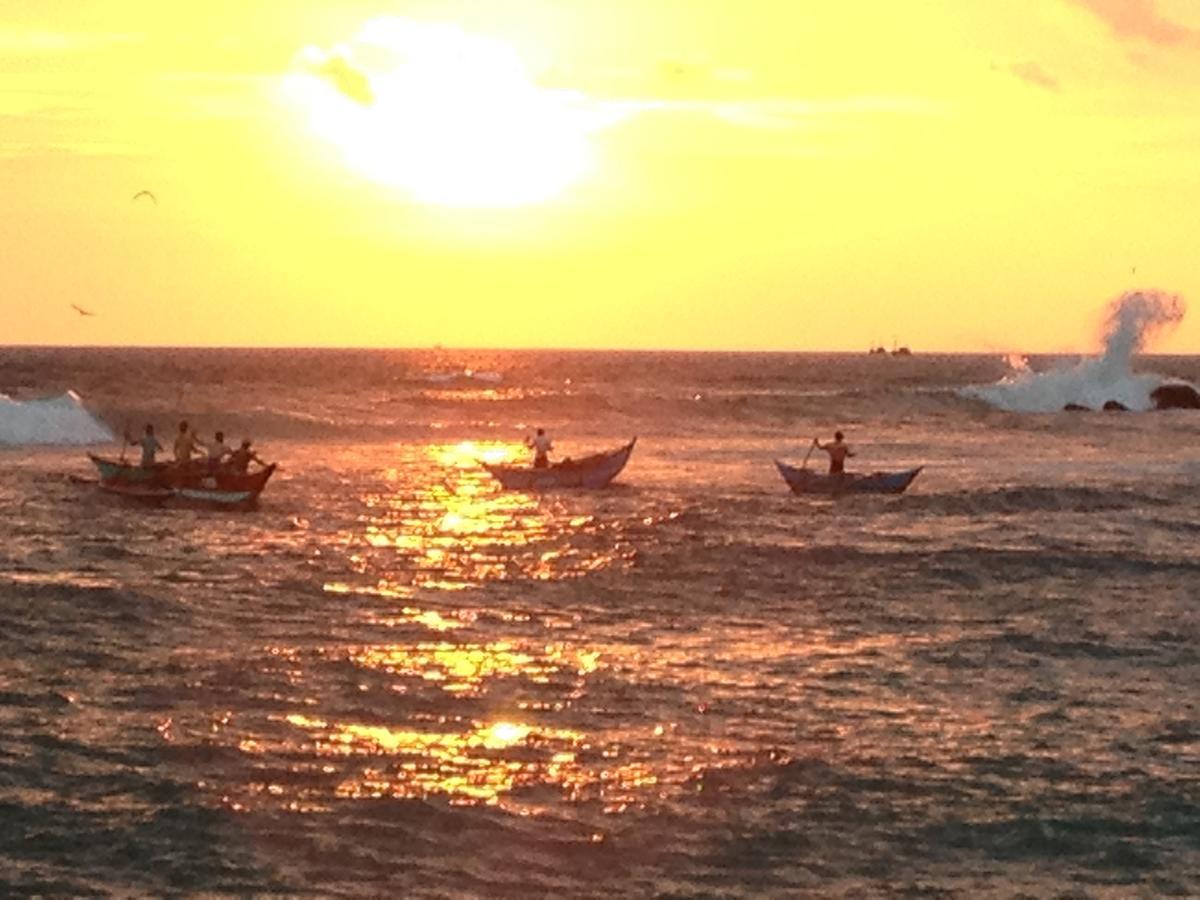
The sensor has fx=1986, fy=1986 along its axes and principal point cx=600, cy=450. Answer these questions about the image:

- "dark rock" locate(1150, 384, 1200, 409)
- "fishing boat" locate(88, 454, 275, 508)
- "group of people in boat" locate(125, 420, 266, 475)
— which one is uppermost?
"dark rock" locate(1150, 384, 1200, 409)

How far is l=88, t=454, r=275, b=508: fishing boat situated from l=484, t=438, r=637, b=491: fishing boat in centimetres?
847

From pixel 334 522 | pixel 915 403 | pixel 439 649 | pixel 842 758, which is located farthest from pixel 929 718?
pixel 915 403

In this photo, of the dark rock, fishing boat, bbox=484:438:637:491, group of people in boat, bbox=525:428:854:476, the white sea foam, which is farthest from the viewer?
the dark rock

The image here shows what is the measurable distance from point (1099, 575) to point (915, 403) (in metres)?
78.6

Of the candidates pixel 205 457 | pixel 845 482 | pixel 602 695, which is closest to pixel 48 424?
pixel 205 457

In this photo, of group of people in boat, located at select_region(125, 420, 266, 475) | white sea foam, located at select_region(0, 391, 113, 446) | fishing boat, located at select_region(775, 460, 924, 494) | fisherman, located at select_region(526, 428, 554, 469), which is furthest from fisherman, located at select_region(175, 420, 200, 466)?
white sea foam, located at select_region(0, 391, 113, 446)

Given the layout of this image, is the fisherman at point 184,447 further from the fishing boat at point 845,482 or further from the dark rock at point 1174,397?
the dark rock at point 1174,397

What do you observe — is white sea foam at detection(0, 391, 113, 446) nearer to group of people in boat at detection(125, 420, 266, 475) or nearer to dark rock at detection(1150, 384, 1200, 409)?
group of people in boat at detection(125, 420, 266, 475)

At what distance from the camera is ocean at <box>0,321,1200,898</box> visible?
15586mm

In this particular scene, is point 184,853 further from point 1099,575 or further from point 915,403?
point 915,403

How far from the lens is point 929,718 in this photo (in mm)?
20297

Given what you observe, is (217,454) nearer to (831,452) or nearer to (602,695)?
(831,452)

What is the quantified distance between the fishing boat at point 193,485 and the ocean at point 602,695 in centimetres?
37

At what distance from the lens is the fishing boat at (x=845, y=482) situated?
4684 centimetres
